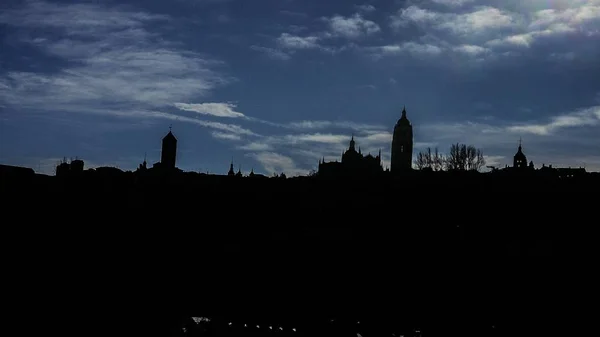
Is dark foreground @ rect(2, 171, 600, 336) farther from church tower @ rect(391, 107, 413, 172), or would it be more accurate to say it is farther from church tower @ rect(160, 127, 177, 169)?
church tower @ rect(391, 107, 413, 172)

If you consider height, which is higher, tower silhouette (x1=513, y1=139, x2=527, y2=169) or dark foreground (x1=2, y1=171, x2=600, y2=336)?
tower silhouette (x1=513, y1=139, x2=527, y2=169)

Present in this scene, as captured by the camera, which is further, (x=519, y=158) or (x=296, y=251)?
(x=519, y=158)

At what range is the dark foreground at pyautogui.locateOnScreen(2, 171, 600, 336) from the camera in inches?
880

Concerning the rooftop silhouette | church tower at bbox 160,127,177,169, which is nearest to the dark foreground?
the rooftop silhouette

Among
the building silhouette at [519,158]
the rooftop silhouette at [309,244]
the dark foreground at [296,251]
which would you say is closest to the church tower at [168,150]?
the rooftop silhouette at [309,244]

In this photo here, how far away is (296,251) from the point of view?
3900 cm

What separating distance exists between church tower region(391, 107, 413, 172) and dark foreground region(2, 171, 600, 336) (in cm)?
5119

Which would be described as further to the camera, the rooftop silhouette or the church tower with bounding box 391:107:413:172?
the church tower with bounding box 391:107:413:172

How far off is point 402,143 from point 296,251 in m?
74.0

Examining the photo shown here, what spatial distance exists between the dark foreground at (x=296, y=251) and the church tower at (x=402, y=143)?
51.2 metres

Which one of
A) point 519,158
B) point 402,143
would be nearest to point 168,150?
point 402,143

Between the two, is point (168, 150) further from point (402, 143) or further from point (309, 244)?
point (309, 244)

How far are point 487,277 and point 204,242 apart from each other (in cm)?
2046

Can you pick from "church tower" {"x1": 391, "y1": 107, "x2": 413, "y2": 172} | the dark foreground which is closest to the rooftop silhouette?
the dark foreground
